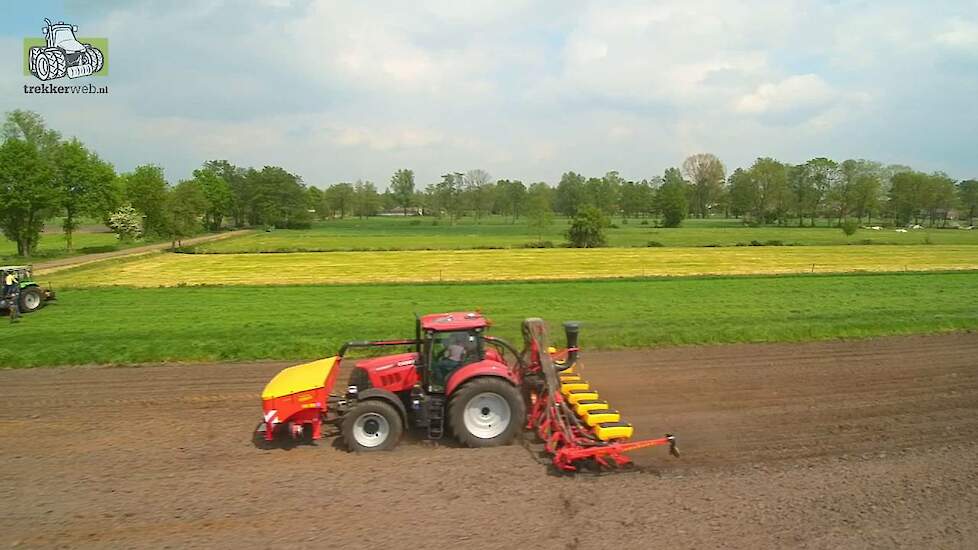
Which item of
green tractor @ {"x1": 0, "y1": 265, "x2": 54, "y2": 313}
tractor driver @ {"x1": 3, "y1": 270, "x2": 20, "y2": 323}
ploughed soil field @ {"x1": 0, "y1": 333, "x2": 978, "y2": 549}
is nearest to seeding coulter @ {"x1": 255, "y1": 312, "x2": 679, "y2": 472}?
ploughed soil field @ {"x1": 0, "y1": 333, "x2": 978, "y2": 549}

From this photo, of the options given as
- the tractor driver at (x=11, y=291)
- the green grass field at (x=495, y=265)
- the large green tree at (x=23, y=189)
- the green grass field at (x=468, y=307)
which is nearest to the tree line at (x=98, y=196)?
the large green tree at (x=23, y=189)

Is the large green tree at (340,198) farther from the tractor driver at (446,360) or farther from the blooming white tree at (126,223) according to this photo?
the tractor driver at (446,360)

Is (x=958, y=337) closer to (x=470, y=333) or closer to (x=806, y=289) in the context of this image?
(x=806, y=289)

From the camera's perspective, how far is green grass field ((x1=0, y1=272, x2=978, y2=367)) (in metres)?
16.6

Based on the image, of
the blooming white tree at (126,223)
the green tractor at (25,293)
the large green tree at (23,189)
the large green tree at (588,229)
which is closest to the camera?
the green tractor at (25,293)

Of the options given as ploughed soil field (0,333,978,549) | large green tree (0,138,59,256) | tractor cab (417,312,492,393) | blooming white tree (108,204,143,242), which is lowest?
ploughed soil field (0,333,978,549)

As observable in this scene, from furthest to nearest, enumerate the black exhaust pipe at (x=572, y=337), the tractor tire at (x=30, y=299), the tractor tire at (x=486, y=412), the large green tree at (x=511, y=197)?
the large green tree at (x=511, y=197)
the tractor tire at (x=30, y=299)
the black exhaust pipe at (x=572, y=337)
the tractor tire at (x=486, y=412)

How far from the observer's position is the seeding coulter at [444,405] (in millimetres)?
8977

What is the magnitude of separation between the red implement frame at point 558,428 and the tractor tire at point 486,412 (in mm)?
444

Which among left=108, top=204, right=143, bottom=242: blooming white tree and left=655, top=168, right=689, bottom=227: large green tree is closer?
left=108, top=204, right=143, bottom=242: blooming white tree

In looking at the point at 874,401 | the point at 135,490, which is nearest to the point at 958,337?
the point at 874,401

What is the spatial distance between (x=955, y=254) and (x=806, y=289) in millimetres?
32287

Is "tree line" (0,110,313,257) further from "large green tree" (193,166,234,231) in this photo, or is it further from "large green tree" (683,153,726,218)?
"large green tree" (683,153,726,218)

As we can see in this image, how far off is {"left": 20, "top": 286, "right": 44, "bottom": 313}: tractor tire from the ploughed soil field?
42.0 feet
